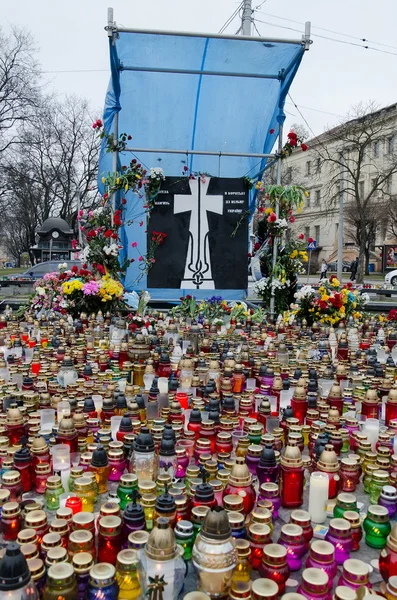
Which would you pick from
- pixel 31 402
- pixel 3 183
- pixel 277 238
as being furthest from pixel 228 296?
pixel 3 183

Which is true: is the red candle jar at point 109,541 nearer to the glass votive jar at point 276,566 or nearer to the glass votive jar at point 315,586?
the glass votive jar at point 276,566

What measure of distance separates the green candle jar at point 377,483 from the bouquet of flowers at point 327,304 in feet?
16.3

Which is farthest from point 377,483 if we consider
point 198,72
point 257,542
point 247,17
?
point 247,17

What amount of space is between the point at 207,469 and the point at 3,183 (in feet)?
87.2

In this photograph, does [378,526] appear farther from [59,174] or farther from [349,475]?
[59,174]

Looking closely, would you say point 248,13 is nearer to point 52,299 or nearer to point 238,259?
point 238,259

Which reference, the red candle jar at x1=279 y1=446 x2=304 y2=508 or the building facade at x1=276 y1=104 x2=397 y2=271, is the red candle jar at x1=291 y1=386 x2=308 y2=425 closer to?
the red candle jar at x1=279 y1=446 x2=304 y2=508

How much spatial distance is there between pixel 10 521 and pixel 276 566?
3.21 ft

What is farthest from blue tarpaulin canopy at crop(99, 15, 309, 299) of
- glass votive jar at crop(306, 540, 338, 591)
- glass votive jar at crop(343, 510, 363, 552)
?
glass votive jar at crop(306, 540, 338, 591)

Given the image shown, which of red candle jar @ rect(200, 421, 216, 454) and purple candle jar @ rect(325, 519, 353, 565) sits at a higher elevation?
red candle jar @ rect(200, 421, 216, 454)

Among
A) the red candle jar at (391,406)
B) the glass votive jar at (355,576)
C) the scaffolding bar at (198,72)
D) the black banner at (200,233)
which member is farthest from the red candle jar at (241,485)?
the scaffolding bar at (198,72)

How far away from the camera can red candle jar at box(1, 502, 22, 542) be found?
72.6 inches

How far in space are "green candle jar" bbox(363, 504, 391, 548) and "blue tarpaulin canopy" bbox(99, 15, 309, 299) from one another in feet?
23.9

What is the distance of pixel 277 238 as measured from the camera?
27.6 ft
